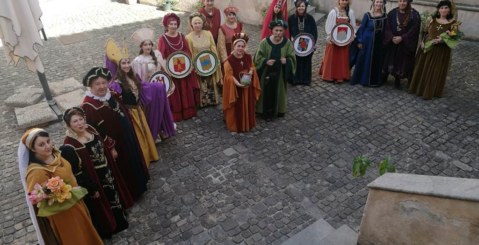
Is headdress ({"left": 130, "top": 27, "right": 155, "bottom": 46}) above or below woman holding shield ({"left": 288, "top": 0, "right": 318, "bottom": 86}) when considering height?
above

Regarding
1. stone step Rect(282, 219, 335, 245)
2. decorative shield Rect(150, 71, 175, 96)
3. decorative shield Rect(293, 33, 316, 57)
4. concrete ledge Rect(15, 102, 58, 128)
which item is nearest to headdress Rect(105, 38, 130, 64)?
decorative shield Rect(150, 71, 175, 96)

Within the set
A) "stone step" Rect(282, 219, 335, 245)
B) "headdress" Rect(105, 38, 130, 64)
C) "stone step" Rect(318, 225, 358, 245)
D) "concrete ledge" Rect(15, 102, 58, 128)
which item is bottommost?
"stone step" Rect(282, 219, 335, 245)

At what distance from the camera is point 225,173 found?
5980 millimetres

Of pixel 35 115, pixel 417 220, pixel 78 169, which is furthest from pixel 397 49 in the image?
pixel 35 115

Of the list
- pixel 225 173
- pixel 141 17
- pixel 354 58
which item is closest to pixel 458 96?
pixel 354 58

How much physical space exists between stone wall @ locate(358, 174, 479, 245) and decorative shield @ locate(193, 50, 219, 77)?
442cm

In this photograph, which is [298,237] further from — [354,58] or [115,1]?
[115,1]

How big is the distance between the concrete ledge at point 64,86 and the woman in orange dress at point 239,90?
377 centimetres

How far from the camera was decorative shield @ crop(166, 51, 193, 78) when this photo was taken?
6.80 metres

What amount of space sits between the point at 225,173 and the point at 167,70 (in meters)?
2.17

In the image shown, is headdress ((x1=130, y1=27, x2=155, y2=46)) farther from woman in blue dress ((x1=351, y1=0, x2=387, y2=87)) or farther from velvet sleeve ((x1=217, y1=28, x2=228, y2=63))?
woman in blue dress ((x1=351, y1=0, x2=387, y2=87))

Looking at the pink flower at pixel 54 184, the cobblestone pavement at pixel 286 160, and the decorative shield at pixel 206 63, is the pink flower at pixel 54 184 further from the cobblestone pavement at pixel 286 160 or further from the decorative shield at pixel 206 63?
the decorative shield at pixel 206 63

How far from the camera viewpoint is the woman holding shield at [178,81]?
684 centimetres

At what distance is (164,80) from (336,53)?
4011mm
